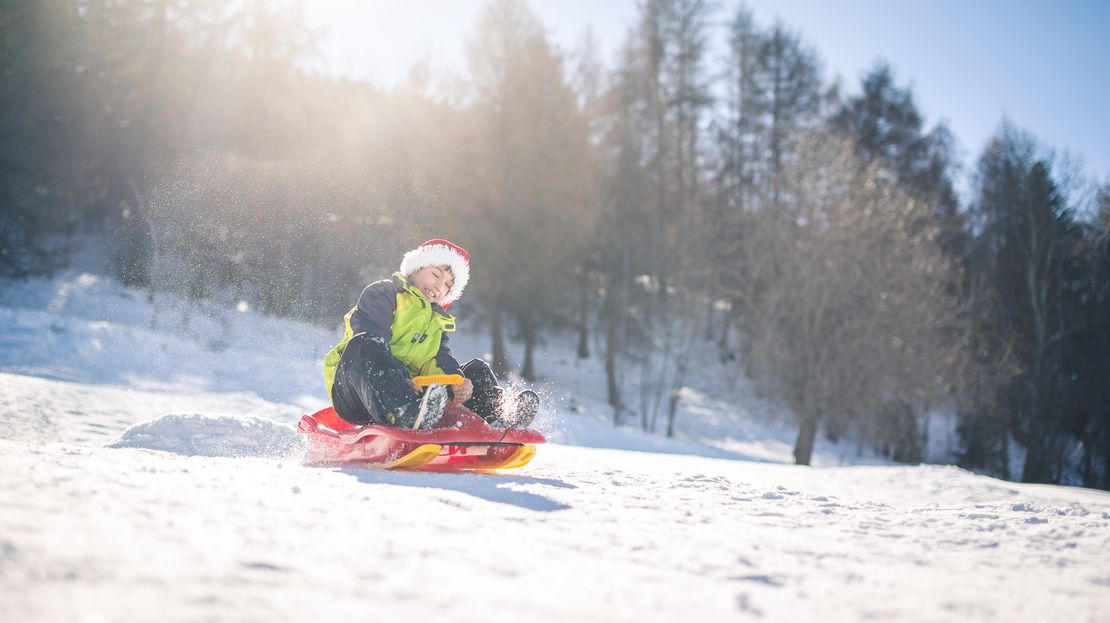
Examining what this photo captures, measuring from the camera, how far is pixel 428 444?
3027mm

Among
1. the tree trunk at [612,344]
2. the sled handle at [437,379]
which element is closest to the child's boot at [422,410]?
the sled handle at [437,379]

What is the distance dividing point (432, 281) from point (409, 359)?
54 centimetres

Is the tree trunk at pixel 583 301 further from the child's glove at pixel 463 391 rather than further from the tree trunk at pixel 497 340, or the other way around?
the child's glove at pixel 463 391

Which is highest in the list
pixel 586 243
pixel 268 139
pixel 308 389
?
pixel 268 139

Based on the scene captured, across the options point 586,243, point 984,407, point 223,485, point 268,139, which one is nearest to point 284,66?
A: point 268,139

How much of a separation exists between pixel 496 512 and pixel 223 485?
91 centimetres

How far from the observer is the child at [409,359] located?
9.88 ft

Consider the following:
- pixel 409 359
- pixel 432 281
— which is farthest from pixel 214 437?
pixel 432 281

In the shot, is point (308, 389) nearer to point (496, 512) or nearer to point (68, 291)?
point (496, 512)

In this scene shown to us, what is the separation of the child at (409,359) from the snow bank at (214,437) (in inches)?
40.6

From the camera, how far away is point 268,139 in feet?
44.0

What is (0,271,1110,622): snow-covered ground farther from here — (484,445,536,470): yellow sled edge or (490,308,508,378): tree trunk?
(490,308,508,378): tree trunk

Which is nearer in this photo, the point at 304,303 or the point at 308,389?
the point at 308,389

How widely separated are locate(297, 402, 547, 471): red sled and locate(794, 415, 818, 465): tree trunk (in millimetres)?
7803
